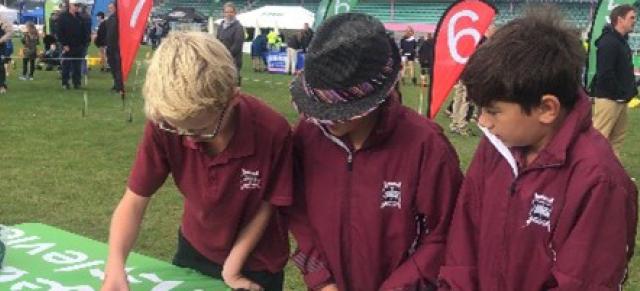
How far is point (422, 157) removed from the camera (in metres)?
1.89

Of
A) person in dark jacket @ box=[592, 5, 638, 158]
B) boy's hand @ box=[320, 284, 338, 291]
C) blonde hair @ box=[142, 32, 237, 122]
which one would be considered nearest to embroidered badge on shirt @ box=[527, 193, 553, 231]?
boy's hand @ box=[320, 284, 338, 291]

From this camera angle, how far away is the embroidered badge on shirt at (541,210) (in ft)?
5.28

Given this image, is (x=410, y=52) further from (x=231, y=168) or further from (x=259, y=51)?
(x=231, y=168)

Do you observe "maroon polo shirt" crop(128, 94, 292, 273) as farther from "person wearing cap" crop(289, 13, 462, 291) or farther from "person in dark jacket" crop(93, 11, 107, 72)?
"person in dark jacket" crop(93, 11, 107, 72)

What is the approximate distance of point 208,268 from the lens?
240 centimetres

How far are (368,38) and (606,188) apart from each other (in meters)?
0.64

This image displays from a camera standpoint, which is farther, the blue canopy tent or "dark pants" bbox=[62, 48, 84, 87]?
the blue canopy tent

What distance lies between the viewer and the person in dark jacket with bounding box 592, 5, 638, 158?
697 centimetres

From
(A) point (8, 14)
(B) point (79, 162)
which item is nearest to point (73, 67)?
(B) point (79, 162)

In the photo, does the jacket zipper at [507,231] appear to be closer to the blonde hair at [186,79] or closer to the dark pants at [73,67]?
the blonde hair at [186,79]

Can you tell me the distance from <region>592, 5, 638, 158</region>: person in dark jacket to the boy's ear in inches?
225

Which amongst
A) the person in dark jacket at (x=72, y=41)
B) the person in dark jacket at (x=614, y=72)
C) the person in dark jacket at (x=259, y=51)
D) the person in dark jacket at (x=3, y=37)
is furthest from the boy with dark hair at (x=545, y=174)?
the person in dark jacket at (x=259, y=51)

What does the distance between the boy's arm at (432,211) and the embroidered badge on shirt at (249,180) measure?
0.46 m

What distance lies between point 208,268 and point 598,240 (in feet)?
4.18
